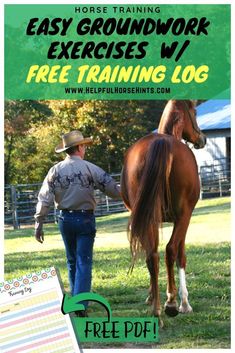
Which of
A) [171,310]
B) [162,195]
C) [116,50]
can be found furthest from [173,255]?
[116,50]

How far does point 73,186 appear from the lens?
662 cm

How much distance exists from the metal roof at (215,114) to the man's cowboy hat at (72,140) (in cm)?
116

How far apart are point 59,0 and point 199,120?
2.26 m

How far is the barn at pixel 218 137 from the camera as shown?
6845 millimetres

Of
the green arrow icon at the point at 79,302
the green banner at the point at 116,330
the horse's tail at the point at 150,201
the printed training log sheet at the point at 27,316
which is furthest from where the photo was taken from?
the green banner at the point at 116,330

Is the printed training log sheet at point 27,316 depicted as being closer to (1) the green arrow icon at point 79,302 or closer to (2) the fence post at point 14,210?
(1) the green arrow icon at point 79,302

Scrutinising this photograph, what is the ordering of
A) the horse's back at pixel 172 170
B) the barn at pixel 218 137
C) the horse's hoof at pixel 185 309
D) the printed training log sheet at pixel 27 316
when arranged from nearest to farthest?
the printed training log sheet at pixel 27 316
the horse's back at pixel 172 170
the horse's hoof at pixel 185 309
the barn at pixel 218 137

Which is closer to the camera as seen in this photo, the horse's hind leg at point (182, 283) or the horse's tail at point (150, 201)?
the horse's tail at point (150, 201)

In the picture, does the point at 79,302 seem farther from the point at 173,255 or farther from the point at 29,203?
the point at 29,203

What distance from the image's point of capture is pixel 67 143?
6.63 m

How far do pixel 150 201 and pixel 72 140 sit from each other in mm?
864

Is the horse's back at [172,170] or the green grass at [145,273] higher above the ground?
the horse's back at [172,170]

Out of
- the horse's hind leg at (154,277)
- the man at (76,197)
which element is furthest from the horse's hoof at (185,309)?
the man at (76,197)

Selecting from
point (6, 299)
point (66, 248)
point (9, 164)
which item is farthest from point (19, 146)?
point (6, 299)
